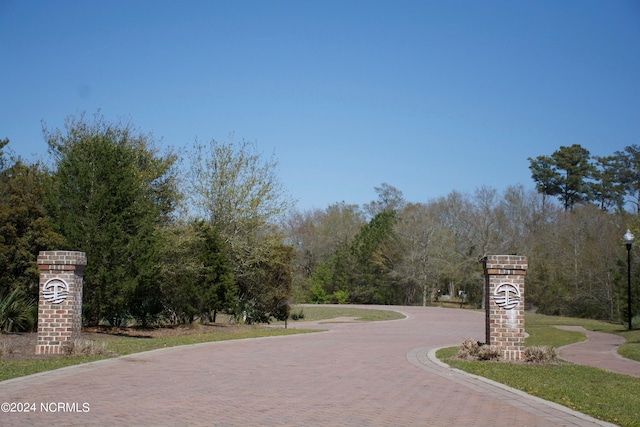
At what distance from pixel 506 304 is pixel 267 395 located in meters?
6.82

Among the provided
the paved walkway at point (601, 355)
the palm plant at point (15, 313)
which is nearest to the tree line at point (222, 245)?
the palm plant at point (15, 313)

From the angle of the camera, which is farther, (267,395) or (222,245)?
(222,245)

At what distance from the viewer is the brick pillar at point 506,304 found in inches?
551

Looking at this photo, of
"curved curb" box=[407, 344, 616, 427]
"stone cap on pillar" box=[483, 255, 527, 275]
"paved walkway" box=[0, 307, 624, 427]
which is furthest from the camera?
"stone cap on pillar" box=[483, 255, 527, 275]

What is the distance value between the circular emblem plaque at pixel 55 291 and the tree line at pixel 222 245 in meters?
4.34

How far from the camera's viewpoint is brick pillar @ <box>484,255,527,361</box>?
14.0 metres

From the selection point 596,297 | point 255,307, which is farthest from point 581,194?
point 255,307

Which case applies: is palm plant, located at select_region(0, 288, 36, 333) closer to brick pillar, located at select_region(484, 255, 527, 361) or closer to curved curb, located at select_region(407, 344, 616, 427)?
curved curb, located at select_region(407, 344, 616, 427)

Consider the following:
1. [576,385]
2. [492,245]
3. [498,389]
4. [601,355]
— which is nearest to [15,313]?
[498,389]

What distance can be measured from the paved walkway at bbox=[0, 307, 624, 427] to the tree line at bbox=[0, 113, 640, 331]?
247 inches

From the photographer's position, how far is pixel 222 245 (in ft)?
88.5

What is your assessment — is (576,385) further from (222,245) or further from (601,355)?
(222,245)

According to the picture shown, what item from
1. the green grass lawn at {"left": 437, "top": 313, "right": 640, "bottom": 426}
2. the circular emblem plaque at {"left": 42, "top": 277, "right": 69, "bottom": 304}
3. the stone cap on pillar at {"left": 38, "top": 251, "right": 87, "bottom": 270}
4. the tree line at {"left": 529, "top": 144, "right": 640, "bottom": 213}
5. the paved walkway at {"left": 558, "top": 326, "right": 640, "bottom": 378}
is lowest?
the paved walkway at {"left": 558, "top": 326, "right": 640, "bottom": 378}

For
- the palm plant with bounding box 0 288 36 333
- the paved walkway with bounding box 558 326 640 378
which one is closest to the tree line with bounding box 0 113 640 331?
the palm plant with bounding box 0 288 36 333
